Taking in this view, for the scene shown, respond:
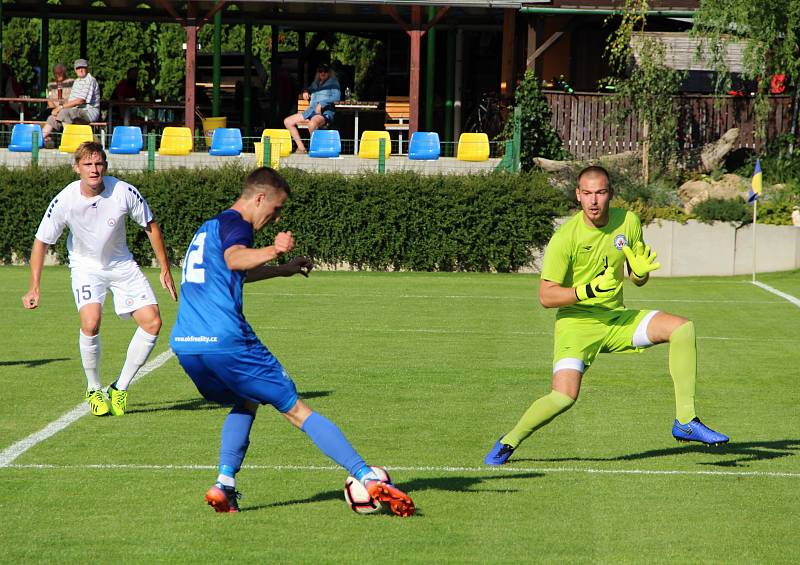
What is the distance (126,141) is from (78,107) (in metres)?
1.64

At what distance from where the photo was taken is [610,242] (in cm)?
817

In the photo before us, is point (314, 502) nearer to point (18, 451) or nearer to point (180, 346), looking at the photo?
point (180, 346)

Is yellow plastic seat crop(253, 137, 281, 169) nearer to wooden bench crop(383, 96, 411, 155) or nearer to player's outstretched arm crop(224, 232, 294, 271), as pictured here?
wooden bench crop(383, 96, 411, 155)

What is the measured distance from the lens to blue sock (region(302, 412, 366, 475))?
6738mm

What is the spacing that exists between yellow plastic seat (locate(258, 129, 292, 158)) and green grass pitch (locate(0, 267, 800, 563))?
12165 mm

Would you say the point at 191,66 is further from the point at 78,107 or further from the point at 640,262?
the point at 640,262

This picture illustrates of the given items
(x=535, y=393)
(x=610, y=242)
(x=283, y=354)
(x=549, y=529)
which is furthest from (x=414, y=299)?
(x=549, y=529)

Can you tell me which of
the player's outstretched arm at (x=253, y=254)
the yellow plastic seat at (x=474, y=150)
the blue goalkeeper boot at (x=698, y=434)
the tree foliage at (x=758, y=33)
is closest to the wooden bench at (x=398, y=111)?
the yellow plastic seat at (x=474, y=150)

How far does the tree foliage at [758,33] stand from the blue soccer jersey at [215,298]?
75.4ft

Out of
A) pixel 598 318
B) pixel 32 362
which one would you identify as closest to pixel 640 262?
pixel 598 318

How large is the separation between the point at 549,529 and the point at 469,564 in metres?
0.77

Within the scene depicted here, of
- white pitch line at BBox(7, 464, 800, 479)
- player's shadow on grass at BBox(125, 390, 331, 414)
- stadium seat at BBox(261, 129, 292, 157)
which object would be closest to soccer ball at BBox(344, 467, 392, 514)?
white pitch line at BBox(7, 464, 800, 479)

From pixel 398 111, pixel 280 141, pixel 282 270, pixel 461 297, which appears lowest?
pixel 461 297

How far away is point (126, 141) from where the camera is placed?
28172mm
